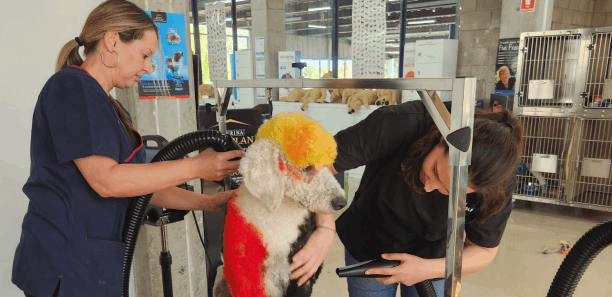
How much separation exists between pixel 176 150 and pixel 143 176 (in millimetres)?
166

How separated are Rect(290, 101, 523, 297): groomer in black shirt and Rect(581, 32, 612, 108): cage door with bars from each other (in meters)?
3.35

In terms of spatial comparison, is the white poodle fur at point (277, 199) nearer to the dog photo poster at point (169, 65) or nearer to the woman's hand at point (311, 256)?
the woman's hand at point (311, 256)

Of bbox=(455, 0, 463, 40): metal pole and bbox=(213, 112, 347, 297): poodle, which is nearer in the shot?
bbox=(213, 112, 347, 297): poodle

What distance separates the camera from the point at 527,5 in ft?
15.4

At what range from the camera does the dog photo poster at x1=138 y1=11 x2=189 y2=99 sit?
1821mm

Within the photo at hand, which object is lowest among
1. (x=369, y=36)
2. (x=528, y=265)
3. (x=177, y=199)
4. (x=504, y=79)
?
(x=528, y=265)

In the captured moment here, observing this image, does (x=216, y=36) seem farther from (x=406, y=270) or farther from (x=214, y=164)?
(x=406, y=270)

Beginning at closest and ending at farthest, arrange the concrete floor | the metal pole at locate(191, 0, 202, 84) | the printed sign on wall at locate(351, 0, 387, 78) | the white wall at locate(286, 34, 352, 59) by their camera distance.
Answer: the concrete floor → the printed sign on wall at locate(351, 0, 387, 78) → the white wall at locate(286, 34, 352, 59) → the metal pole at locate(191, 0, 202, 84)

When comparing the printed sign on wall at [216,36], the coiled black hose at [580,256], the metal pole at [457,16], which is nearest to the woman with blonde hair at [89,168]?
the coiled black hose at [580,256]

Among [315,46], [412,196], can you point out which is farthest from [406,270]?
[315,46]

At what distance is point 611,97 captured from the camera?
356 cm

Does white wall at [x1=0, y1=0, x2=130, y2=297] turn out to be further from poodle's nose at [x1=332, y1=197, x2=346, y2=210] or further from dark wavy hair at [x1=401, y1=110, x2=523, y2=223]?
dark wavy hair at [x1=401, y1=110, x2=523, y2=223]

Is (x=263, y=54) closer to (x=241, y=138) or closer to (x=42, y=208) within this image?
(x=241, y=138)

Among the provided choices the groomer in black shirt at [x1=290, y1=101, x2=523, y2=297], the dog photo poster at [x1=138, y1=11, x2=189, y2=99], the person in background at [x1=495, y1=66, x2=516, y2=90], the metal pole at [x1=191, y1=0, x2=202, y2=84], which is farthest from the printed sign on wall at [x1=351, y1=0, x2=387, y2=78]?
the groomer in black shirt at [x1=290, y1=101, x2=523, y2=297]
